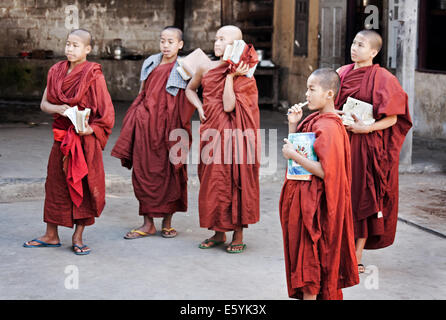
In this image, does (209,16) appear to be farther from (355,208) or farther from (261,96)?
(355,208)

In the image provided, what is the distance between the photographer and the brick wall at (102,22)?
14992 millimetres

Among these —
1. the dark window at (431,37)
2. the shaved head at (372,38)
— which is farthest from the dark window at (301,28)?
the shaved head at (372,38)

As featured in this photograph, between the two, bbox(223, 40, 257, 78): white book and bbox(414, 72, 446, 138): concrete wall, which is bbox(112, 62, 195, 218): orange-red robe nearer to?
bbox(223, 40, 257, 78): white book

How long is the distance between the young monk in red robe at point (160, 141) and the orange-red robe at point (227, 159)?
413 millimetres

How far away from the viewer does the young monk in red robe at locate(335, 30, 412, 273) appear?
4.86 m

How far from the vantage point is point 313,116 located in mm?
3867

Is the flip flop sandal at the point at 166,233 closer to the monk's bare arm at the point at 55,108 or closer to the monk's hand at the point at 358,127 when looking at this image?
the monk's bare arm at the point at 55,108

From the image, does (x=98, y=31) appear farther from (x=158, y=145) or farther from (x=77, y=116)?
(x=77, y=116)

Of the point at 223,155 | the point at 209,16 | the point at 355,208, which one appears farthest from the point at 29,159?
the point at 209,16

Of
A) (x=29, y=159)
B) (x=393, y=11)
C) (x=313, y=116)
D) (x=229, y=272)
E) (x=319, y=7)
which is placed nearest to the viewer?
(x=313, y=116)

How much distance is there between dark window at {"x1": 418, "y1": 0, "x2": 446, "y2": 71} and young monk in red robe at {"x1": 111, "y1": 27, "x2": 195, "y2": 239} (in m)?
5.61
